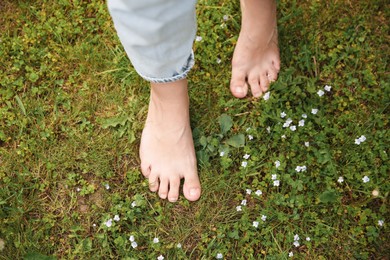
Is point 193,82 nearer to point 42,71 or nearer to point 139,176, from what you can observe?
point 139,176

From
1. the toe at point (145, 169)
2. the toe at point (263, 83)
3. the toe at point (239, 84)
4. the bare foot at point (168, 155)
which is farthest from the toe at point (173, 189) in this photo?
the toe at point (263, 83)

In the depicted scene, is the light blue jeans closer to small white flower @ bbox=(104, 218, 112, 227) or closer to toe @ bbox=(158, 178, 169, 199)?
toe @ bbox=(158, 178, 169, 199)

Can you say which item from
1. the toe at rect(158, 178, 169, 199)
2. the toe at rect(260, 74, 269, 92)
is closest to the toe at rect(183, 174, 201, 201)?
the toe at rect(158, 178, 169, 199)

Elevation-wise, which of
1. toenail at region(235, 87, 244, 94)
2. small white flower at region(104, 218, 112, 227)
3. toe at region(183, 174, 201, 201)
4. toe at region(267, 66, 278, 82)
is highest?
toe at region(267, 66, 278, 82)

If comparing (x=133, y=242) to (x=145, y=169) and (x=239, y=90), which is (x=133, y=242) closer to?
(x=145, y=169)

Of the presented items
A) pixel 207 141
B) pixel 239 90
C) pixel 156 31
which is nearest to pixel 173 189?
pixel 207 141

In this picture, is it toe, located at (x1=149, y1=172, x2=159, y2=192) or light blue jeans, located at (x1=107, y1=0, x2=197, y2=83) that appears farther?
toe, located at (x1=149, y1=172, x2=159, y2=192)

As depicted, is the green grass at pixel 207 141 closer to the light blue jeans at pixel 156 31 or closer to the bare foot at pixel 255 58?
the bare foot at pixel 255 58
